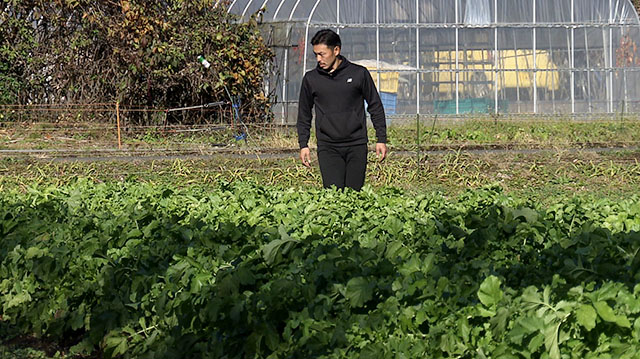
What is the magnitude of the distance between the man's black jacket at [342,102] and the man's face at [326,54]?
0.28ft

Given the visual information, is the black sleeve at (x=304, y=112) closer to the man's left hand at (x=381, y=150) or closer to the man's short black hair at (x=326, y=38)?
the man's short black hair at (x=326, y=38)

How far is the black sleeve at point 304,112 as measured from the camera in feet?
24.1

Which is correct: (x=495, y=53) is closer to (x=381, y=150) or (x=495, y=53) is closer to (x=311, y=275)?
(x=381, y=150)

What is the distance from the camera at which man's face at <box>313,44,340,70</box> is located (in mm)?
6926

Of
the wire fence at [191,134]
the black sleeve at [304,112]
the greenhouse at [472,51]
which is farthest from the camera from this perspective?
the greenhouse at [472,51]

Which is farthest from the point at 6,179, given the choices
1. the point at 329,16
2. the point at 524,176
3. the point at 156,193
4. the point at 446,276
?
the point at 329,16

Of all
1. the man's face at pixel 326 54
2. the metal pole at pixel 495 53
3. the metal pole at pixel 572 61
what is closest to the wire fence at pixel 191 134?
the metal pole at pixel 572 61

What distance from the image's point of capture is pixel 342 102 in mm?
7227

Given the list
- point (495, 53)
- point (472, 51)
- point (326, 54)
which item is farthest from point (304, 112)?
point (495, 53)

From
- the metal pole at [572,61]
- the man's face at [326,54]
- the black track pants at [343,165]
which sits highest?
the metal pole at [572,61]

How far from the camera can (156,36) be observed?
1925cm

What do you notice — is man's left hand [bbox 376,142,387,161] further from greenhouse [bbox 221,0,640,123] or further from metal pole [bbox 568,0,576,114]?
metal pole [bbox 568,0,576,114]

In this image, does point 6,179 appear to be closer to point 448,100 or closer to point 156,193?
point 156,193

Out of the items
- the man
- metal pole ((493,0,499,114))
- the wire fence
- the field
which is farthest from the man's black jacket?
metal pole ((493,0,499,114))
